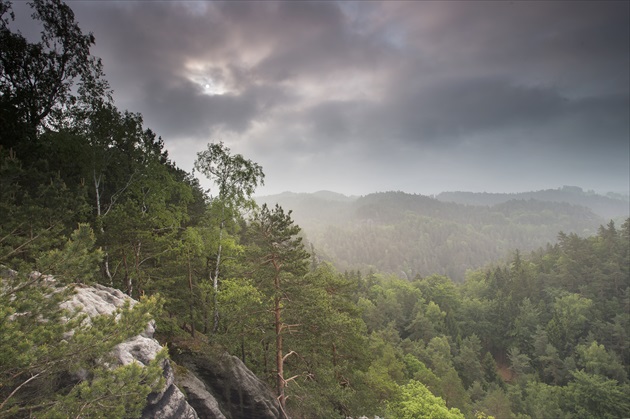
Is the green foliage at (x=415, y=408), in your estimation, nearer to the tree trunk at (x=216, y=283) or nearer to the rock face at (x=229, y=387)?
the rock face at (x=229, y=387)

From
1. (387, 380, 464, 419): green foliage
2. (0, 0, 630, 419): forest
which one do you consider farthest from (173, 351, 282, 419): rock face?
(387, 380, 464, 419): green foliage

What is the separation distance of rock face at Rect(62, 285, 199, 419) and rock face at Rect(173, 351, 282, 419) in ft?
13.6

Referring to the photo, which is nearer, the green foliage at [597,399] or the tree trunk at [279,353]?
the tree trunk at [279,353]

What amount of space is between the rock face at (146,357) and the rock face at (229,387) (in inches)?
163

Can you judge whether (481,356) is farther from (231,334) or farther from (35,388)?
(35,388)

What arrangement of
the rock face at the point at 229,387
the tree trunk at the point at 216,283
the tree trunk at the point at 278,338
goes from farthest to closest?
the tree trunk at the point at 216,283 → the rock face at the point at 229,387 → the tree trunk at the point at 278,338

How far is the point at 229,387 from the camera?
49.0 ft

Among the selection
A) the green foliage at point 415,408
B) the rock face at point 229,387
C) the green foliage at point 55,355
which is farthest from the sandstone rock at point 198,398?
the green foliage at point 415,408

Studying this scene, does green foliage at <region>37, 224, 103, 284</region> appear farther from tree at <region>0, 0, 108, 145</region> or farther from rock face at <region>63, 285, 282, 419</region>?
tree at <region>0, 0, 108, 145</region>

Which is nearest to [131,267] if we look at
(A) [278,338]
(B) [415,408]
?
(A) [278,338]

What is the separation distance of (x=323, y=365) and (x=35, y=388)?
1313 cm

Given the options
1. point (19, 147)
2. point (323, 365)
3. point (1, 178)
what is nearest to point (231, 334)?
point (323, 365)

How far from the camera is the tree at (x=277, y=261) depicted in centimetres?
1460

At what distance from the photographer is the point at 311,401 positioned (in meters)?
13.7
